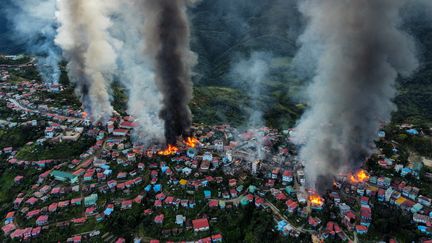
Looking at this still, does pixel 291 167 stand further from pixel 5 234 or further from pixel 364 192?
pixel 5 234

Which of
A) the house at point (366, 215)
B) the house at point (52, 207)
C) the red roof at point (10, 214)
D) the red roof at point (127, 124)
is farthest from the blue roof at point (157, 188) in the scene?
the house at point (366, 215)

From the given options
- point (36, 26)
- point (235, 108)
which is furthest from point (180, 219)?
point (36, 26)

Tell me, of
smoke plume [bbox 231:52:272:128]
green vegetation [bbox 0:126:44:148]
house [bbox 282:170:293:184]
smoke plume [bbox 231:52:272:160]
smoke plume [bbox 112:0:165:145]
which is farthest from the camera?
smoke plume [bbox 231:52:272:128]

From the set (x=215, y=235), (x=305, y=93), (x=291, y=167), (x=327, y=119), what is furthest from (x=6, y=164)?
(x=305, y=93)

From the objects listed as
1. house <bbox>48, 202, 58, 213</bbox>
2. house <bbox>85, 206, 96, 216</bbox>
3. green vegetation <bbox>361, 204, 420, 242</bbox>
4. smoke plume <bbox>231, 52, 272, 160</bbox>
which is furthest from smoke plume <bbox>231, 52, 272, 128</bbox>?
house <bbox>48, 202, 58, 213</bbox>

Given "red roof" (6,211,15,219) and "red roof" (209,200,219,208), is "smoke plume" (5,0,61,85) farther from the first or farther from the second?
"red roof" (209,200,219,208)

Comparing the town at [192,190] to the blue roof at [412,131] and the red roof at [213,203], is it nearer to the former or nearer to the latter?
the red roof at [213,203]
